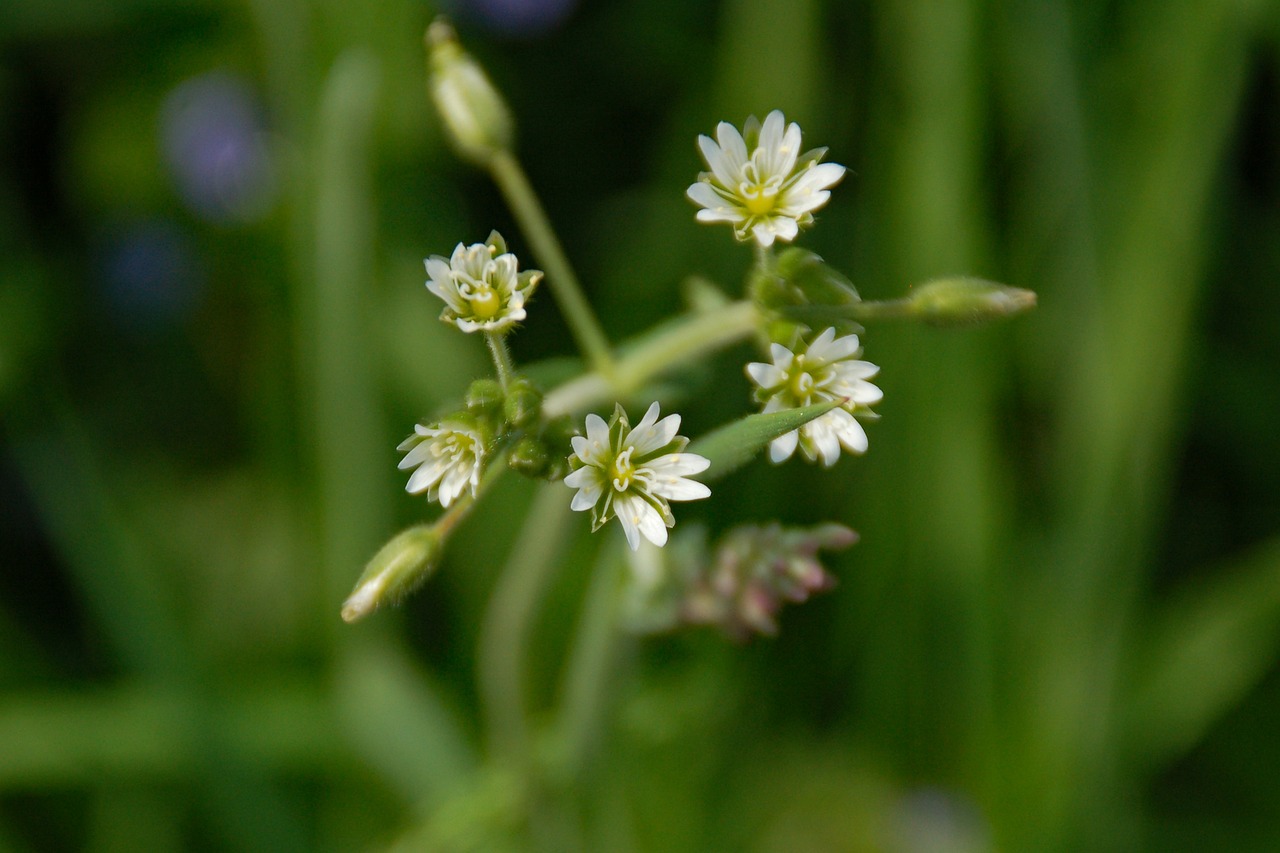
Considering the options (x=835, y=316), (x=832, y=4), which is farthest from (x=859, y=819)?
(x=832, y=4)

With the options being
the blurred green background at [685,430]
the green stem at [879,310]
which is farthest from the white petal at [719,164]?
the blurred green background at [685,430]

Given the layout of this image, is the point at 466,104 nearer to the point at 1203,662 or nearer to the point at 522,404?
the point at 522,404

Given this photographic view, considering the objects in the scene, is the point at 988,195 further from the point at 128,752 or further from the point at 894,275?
the point at 128,752

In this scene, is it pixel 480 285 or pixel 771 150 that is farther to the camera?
pixel 771 150

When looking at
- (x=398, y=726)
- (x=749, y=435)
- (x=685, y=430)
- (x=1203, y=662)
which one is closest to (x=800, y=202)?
(x=749, y=435)

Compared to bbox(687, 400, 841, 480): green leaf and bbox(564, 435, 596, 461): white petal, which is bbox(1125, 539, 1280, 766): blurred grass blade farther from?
bbox(564, 435, 596, 461): white petal

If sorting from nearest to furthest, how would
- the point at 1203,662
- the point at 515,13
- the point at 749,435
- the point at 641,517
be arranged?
1. the point at 749,435
2. the point at 641,517
3. the point at 1203,662
4. the point at 515,13
